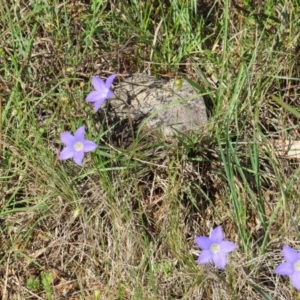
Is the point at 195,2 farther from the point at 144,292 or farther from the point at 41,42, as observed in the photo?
the point at 144,292

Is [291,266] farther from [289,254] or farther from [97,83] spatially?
[97,83]

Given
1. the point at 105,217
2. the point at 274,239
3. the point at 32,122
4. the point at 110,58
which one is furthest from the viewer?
the point at 110,58

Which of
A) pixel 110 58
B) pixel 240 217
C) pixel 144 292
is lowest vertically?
pixel 144 292

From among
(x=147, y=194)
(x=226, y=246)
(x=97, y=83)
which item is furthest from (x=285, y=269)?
(x=97, y=83)

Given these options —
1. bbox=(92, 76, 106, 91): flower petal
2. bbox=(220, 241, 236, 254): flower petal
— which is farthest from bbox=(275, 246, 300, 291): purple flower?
bbox=(92, 76, 106, 91): flower petal

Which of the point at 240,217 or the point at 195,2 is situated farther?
the point at 195,2

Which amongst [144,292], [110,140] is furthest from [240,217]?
[110,140]

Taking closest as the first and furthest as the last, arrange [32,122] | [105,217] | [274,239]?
[274,239]
[105,217]
[32,122]
